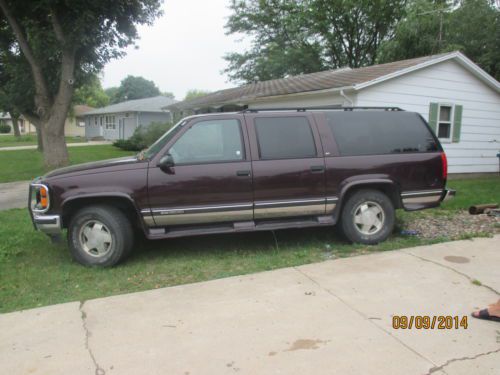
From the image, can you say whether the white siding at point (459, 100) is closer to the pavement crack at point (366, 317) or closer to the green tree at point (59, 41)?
the pavement crack at point (366, 317)

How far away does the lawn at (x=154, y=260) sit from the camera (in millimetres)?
4438

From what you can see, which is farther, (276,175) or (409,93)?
(409,93)

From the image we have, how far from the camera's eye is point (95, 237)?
495 cm

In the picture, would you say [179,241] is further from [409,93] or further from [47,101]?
[47,101]

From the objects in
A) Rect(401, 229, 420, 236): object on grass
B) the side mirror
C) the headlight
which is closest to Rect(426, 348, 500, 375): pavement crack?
Rect(401, 229, 420, 236): object on grass

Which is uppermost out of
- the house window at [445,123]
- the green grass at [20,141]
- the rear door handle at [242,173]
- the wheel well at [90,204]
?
the house window at [445,123]

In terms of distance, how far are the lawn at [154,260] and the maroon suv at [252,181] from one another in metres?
0.32

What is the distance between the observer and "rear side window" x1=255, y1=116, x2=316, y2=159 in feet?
17.3

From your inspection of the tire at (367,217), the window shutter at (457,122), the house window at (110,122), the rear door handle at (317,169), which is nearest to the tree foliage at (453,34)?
the window shutter at (457,122)

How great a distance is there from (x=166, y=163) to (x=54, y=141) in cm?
1174

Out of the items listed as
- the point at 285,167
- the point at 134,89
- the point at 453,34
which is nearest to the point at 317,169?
the point at 285,167

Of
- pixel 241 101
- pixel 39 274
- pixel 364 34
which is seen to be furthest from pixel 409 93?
pixel 364 34

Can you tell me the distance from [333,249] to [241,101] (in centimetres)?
1151

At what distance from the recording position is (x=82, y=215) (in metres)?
4.89
